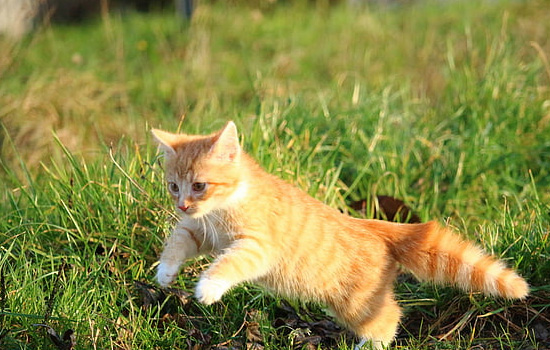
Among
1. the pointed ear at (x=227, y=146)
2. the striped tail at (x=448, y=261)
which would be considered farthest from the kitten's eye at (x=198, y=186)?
the striped tail at (x=448, y=261)

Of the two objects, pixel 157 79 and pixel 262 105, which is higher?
pixel 262 105

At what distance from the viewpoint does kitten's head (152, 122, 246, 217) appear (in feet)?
9.43

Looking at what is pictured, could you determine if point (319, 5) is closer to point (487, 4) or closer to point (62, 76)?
point (487, 4)

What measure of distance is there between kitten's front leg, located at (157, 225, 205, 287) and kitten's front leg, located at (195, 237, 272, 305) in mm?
245

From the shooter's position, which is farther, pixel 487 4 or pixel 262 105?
pixel 487 4

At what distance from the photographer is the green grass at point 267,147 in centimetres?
318

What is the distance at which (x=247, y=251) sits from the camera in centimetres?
285

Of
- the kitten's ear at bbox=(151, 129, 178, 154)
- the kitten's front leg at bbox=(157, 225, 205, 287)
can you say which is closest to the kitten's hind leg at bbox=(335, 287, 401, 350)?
the kitten's front leg at bbox=(157, 225, 205, 287)

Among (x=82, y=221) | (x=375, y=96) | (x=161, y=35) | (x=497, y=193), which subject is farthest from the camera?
(x=161, y=35)

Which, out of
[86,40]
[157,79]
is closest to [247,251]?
[157,79]

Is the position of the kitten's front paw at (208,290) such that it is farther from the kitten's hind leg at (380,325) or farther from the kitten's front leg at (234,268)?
the kitten's hind leg at (380,325)

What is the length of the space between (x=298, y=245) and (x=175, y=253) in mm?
543

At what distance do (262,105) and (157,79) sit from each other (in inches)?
100

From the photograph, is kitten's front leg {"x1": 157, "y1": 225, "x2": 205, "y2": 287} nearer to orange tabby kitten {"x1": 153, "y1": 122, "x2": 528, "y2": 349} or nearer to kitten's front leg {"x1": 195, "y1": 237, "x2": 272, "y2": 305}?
orange tabby kitten {"x1": 153, "y1": 122, "x2": 528, "y2": 349}
